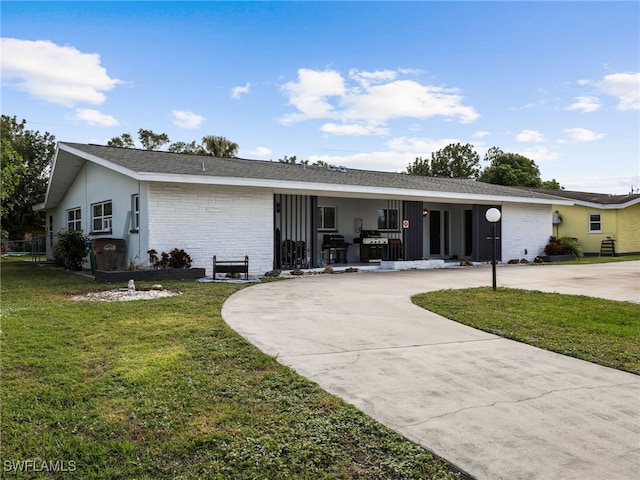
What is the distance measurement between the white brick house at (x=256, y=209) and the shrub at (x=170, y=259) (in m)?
0.27

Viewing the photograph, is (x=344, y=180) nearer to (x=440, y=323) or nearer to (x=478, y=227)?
(x=478, y=227)

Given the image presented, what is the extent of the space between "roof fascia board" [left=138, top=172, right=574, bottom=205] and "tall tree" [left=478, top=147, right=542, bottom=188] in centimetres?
2319

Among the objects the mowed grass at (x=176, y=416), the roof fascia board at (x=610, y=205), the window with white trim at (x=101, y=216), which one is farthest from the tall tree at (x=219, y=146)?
the mowed grass at (x=176, y=416)

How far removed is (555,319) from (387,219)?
12.4 meters

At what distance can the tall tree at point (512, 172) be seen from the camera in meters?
41.1

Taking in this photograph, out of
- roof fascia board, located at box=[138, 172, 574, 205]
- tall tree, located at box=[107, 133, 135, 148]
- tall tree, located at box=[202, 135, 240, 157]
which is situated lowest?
roof fascia board, located at box=[138, 172, 574, 205]

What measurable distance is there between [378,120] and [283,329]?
2000cm

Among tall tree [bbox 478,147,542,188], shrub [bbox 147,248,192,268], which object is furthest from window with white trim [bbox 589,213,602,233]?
shrub [bbox 147,248,192,268]

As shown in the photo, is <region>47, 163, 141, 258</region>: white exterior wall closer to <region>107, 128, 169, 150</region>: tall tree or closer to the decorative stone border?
the decorative stone border

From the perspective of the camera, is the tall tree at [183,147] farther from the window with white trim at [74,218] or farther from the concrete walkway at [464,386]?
the concrete walkway at [464,386]

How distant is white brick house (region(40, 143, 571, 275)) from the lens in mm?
12328

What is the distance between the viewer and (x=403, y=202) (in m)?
17.1

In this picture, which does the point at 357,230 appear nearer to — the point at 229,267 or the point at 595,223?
the point at 229,267

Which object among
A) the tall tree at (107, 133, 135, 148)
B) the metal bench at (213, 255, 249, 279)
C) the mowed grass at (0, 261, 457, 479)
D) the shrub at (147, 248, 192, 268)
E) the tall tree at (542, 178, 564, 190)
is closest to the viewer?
the mowed grass at (0, 261, 457, 479)
